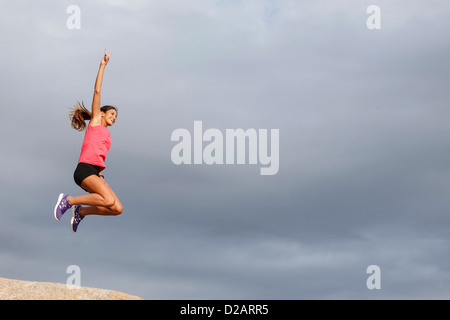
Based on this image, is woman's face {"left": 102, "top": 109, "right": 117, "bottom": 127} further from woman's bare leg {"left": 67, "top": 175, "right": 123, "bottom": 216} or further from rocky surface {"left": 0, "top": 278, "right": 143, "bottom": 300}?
rocky surface {"left": 0, "top": 278, "right": 143, "bottom": 300}

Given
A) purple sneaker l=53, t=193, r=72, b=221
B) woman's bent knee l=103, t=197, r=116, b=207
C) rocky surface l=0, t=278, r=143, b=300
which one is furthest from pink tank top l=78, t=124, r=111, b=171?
rocky surface l=0, t=278, r=143, b=300

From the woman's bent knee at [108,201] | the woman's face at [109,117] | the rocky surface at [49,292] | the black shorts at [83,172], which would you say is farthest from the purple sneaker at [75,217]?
the woman's face at [109,117]

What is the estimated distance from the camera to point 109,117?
12.6 metres

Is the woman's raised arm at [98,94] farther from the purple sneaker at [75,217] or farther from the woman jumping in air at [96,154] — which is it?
the purple sneaker at [75,217]

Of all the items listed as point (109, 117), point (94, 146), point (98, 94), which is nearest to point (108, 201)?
point (94, 146)

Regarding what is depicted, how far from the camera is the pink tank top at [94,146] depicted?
1232 centimetres

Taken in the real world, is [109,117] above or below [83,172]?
above

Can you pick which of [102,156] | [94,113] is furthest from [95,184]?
[94,113]

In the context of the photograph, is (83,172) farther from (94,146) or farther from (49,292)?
(49,292)

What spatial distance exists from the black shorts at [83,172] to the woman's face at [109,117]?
1.13 m

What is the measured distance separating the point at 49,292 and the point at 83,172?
3116mm

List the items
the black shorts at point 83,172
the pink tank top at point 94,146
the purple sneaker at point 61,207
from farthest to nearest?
the purple sneaker at point 61,207
the pink tank top at point 94,146
the black shorts at point 83,172
